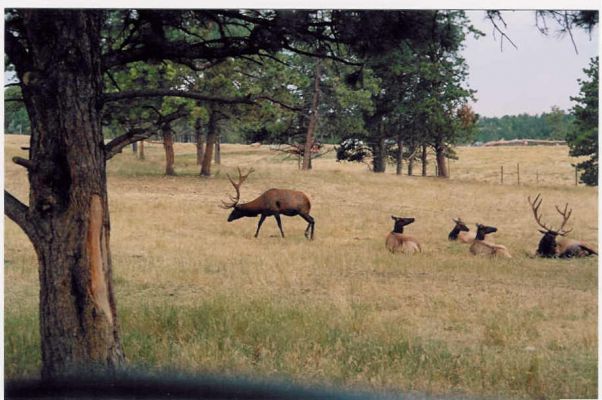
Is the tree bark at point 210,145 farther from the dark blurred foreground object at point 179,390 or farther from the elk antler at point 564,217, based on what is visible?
the elk antler at point 564,217

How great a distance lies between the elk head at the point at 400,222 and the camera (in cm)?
478

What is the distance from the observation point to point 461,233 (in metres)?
4.84

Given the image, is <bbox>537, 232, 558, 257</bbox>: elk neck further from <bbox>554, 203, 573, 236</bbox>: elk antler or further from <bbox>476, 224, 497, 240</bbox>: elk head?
<bbox>476, 224, 497, 240</bbox>: elk head

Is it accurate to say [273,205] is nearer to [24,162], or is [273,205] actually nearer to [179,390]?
[179,390]

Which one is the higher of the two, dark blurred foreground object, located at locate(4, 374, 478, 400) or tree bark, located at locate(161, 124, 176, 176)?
tree bark, located at locate(161, 124, 176, 176)

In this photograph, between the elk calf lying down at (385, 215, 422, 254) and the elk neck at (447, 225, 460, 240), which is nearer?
the elk calf lying down at (385, 215, 422, 254)

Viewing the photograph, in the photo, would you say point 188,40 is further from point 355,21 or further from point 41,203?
point 41,203

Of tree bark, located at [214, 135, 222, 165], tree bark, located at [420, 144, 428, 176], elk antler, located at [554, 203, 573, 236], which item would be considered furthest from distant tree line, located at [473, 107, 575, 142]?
tree bark, located at [214, 135, 222, 165]

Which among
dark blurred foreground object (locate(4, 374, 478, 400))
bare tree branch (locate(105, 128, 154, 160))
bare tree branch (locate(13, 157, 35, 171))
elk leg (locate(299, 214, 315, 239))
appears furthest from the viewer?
elk leg (locate(299, 214, 315, 239))

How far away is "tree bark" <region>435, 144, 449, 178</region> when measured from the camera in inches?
197

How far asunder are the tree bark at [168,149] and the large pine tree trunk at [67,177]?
2.58 feet

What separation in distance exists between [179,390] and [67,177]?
1.55 metres

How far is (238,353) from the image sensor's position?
434cm

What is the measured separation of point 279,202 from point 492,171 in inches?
63.8
